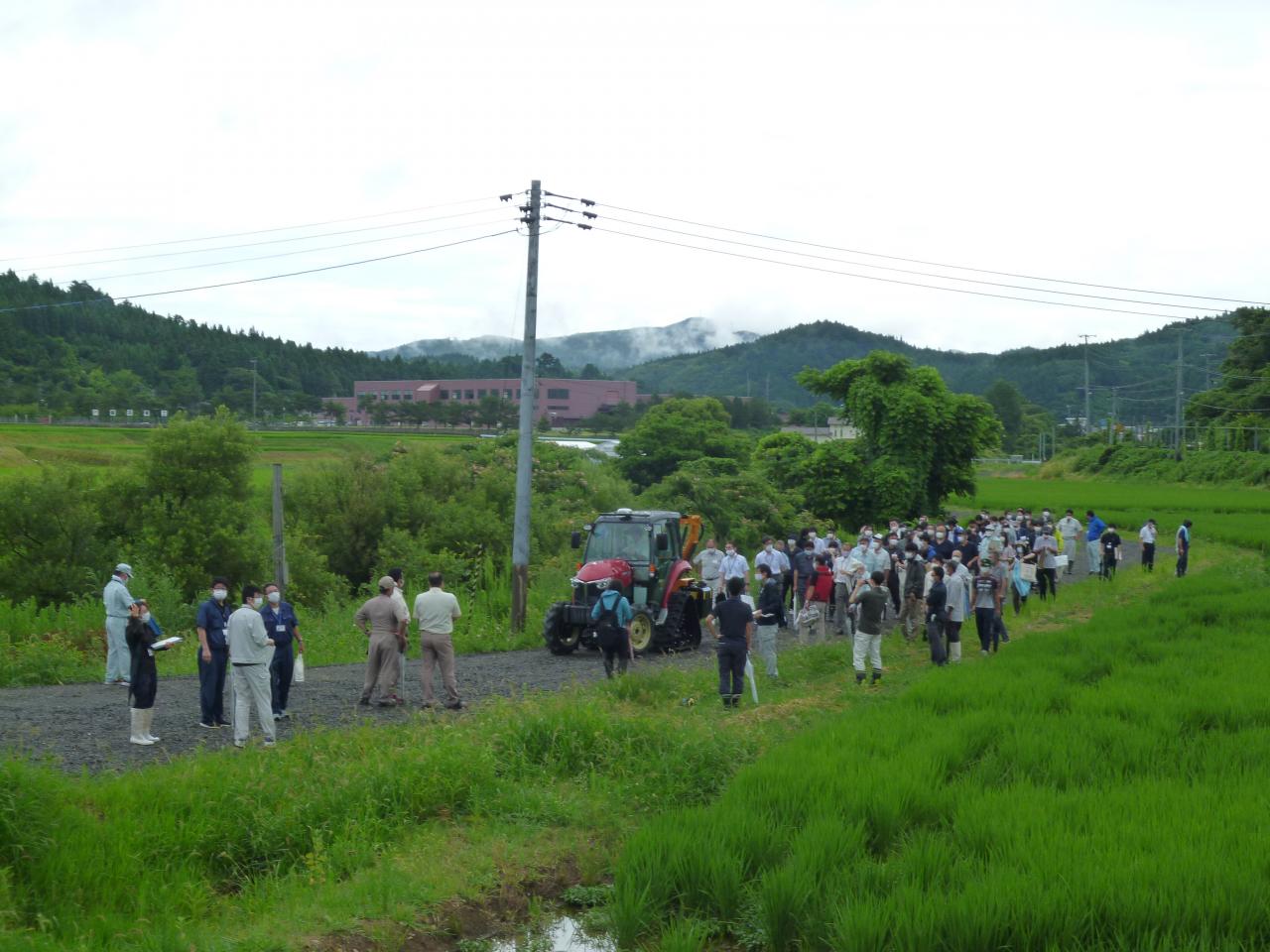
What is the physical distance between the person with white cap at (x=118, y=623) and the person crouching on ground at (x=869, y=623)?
9.51 m

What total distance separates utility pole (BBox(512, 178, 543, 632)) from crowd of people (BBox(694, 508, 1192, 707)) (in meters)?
3.48

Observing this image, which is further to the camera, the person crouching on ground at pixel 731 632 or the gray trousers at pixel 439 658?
the gray trousers at pixel 439 658

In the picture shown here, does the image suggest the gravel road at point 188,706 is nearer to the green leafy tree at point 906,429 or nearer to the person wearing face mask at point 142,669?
the person wearing face mask at point 142,669

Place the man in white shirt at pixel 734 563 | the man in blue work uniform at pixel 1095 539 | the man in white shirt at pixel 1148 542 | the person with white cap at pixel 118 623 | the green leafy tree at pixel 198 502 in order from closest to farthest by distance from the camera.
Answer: the person with white cap at pixel 118 623
the man in white shirt at pixel 734 563
the green leafy tree at pixel 198 502
the man in blue work uniform at pixel 1095 539
the man in white shirt at pixel 1148 542

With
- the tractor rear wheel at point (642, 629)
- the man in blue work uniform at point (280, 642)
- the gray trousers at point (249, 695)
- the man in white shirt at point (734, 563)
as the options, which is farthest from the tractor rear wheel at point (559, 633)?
the gray trousers at point (249, 695)

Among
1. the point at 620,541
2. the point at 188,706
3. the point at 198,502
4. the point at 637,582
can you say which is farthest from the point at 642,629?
the point at 198,502

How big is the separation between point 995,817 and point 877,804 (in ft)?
3.06

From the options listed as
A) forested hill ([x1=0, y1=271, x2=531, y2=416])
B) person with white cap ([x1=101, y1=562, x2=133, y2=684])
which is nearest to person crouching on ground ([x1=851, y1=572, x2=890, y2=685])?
person with white cap ([x1=101, y1=562, x2=133, y2=684])

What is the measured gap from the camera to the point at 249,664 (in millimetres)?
11820

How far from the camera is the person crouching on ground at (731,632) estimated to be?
13555 mm

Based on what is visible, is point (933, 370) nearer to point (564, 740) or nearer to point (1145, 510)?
point (1145, 510)

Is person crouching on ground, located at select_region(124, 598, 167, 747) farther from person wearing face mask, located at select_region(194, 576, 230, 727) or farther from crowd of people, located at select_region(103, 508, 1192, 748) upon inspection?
person wearing face mask, located at select_region(194, 576, 230, 727)

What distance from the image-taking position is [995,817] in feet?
27.5

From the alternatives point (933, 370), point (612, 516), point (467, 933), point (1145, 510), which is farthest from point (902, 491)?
point (467, 933)
